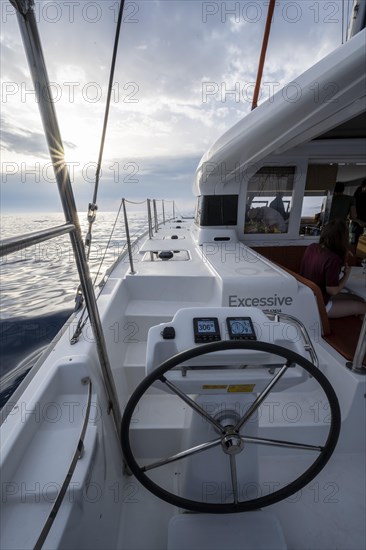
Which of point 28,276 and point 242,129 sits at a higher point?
point 242,129

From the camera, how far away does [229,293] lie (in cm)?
190

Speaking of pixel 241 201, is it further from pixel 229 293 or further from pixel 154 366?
pixel 154 366

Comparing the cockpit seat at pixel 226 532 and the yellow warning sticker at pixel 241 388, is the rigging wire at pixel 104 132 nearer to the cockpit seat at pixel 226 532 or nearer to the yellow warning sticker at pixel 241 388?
the yellow warning sticker at pixel 241 388

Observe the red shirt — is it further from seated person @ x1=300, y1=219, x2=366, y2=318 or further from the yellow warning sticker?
the yellow warning sticker

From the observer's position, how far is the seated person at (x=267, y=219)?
334 centimetres

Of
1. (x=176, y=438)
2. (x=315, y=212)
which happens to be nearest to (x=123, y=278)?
(x=176, y=438)

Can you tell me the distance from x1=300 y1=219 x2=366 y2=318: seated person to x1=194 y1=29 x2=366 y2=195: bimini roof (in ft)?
2.42

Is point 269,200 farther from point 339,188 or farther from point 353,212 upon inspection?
Result: point 353,212

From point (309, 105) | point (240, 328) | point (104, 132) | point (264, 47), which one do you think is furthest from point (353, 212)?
point (240, 328)

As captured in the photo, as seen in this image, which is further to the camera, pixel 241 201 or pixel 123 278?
pixel 241 201

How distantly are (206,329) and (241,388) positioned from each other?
0.23 metres

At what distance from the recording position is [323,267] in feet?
6.52

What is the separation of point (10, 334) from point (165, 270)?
1558 mm

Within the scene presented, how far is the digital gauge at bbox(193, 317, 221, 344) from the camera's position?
80 centimetres
